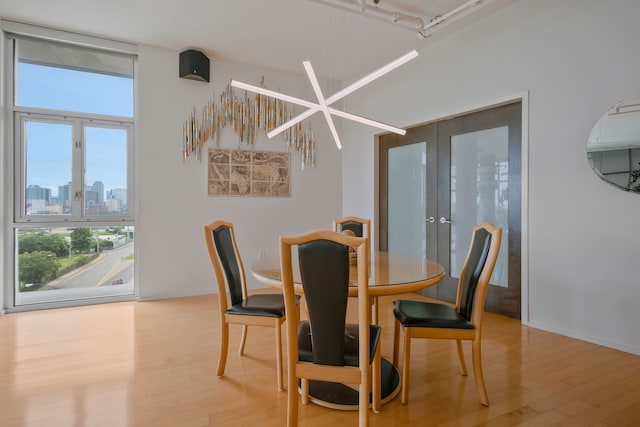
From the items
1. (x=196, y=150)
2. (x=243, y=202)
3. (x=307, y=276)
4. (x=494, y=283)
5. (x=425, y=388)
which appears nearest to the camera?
(x=307, y=276)

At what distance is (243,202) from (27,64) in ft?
9.30

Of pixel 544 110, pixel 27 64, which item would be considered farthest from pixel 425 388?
pixel 27 64

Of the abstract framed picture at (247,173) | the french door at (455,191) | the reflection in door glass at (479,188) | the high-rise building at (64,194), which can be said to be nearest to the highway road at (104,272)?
the high-rise building at (64,194)

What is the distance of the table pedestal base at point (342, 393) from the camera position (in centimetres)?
193

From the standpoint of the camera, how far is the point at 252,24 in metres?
3.81

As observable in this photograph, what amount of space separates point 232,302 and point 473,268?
1564mm

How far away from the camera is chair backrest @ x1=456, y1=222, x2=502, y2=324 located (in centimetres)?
197

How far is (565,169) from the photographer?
302 cm

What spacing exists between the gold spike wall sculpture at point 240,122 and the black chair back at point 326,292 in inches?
142

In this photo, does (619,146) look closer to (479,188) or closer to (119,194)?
(479,188)

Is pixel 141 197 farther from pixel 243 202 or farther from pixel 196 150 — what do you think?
pixel 243 202

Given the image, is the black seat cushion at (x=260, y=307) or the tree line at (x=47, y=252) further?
the tree line at (x=47, y=252)

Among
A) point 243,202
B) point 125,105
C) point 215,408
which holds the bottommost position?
point 215,408

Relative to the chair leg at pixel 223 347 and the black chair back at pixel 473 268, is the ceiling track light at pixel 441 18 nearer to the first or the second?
the black chair back at pixel 473 268
